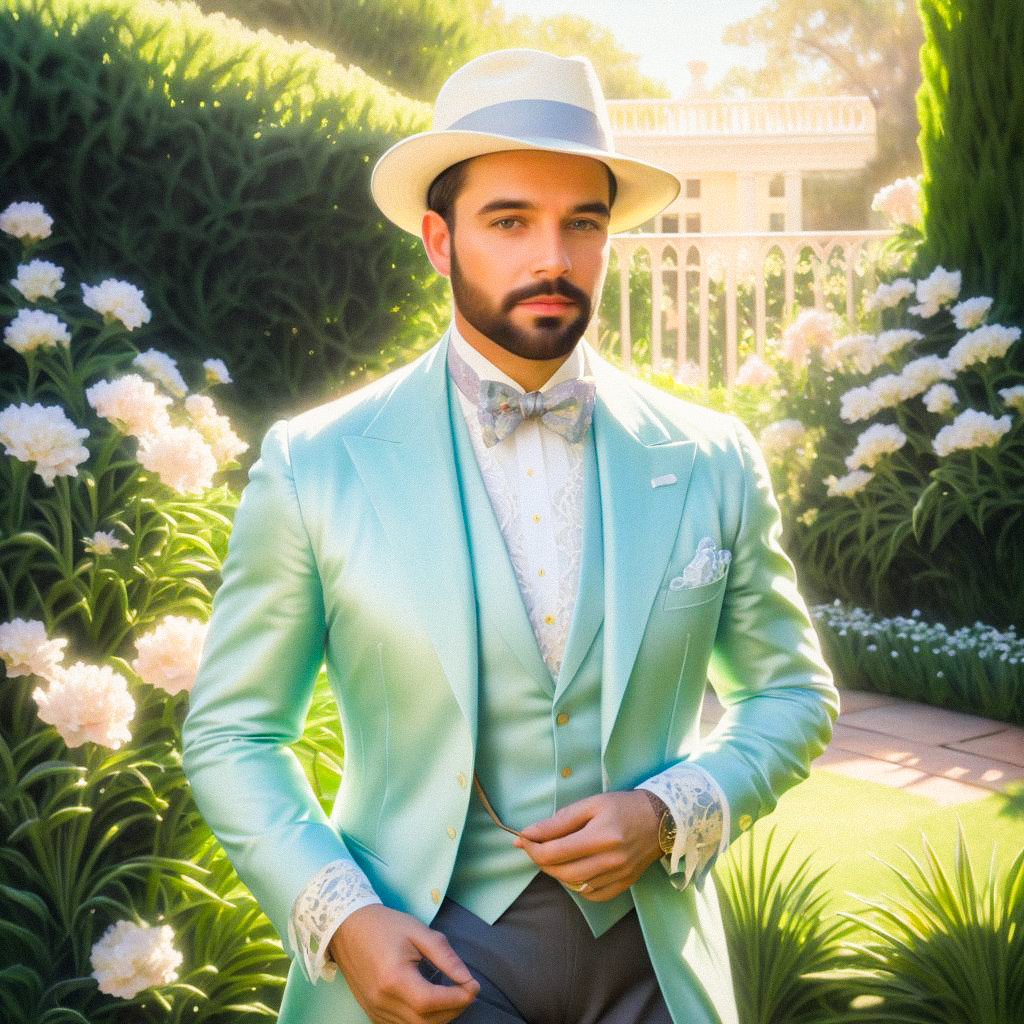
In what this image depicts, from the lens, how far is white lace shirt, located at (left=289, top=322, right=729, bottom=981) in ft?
5.04

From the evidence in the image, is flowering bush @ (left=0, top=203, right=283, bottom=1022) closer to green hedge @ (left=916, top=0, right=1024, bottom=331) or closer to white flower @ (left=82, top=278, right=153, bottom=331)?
white flower @ (left=82, top=278, right=153, bottom=331)

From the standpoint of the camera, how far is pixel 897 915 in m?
2.73

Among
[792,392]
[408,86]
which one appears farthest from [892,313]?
[408,86]

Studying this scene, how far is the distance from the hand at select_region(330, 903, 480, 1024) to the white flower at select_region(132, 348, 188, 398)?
243cm

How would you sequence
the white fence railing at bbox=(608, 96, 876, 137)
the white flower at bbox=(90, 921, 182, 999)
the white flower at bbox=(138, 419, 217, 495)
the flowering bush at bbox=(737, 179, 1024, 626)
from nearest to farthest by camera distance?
the white flower at bbox=(90, 921, 182, 999), the white flower at bbox=(138, 419, 217, 495), the flowering bush at bbox=(737, 179, 1024, 626), the white fence railing at bbox=(608, 96, 876, 137)

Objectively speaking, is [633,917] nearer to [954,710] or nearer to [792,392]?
[954,710]

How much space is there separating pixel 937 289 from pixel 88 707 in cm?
465

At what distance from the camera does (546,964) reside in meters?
1.58

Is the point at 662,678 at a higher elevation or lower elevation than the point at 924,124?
lower

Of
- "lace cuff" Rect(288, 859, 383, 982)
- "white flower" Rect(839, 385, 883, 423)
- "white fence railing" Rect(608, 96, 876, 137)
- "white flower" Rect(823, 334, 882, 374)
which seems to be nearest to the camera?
"lace cuff" Rect(288, 859, 383, 982)

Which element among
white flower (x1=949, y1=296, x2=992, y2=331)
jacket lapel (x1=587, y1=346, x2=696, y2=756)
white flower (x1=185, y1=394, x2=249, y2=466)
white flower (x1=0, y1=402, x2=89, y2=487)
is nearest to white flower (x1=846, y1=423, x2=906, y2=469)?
white flower (x1=949, y1=296, x2=992, y2=331)

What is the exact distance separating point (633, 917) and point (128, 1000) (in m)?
1.35

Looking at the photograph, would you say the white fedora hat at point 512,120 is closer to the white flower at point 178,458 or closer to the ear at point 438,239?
the ear at point 438,239

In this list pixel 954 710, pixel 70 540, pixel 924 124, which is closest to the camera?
pixel 70 540
